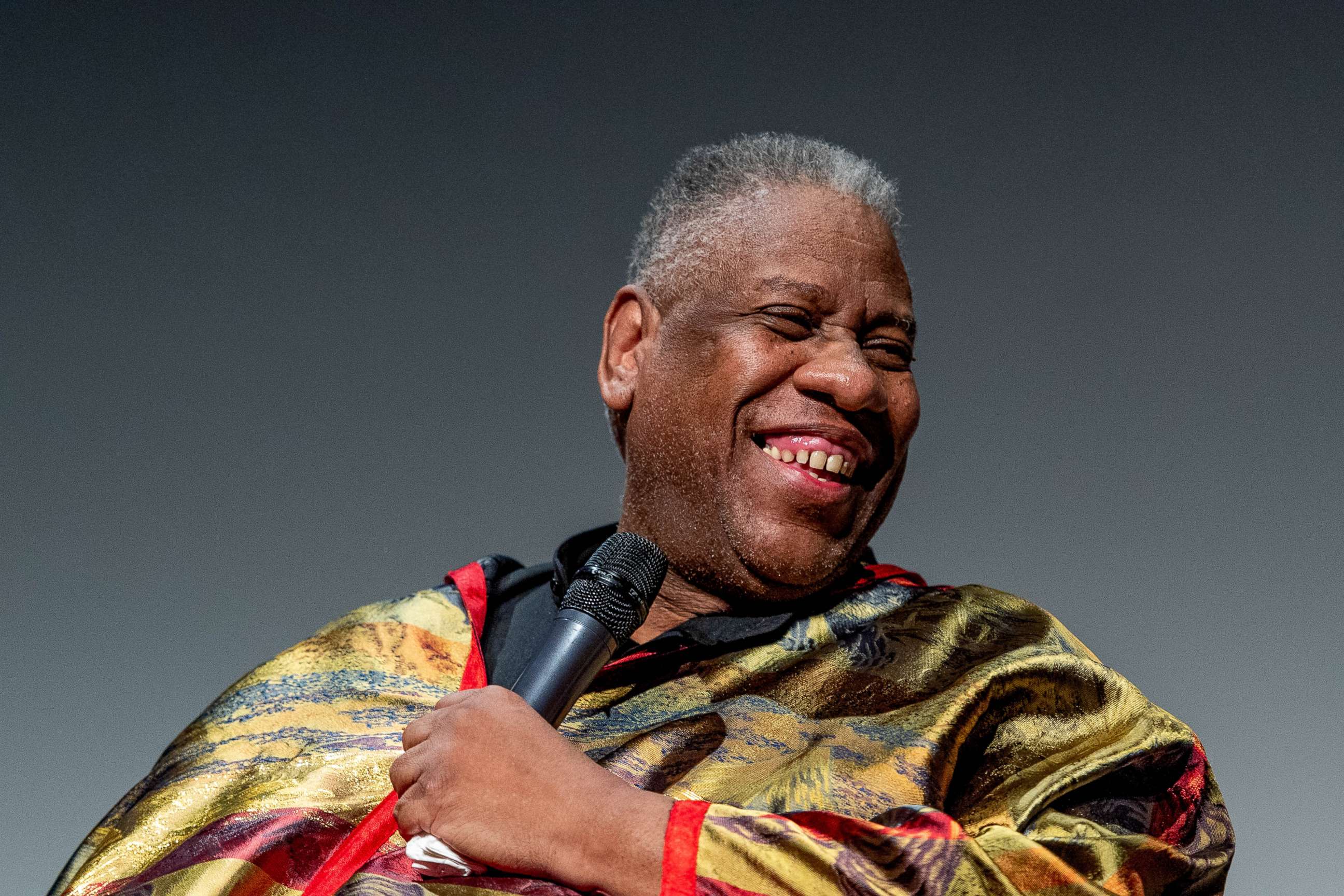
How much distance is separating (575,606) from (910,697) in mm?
565

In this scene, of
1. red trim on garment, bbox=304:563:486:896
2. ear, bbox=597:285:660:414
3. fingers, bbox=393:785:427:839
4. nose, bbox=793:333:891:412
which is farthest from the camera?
ear, bbox=597:285:660:414

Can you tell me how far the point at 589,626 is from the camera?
170cm

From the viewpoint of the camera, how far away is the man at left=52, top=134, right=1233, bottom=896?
1.60 meters

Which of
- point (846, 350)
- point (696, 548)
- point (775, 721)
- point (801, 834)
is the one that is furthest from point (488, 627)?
point (801, 834)

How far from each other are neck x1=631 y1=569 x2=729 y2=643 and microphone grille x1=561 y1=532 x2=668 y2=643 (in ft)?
1.62

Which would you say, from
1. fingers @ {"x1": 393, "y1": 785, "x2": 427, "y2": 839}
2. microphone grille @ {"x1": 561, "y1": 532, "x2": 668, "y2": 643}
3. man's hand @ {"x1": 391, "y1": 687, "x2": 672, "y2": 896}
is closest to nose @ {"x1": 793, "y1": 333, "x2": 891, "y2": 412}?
microphone grille @ {"x1": 561, "y1": 532, "x2": 668, "y2": 643}

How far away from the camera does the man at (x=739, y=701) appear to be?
→ 1597 millimetres

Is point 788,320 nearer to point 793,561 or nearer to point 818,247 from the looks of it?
point 818,247

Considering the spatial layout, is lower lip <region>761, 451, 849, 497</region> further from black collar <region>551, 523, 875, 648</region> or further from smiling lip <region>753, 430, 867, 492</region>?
black collar <region>551, 523, 875, 648</region>

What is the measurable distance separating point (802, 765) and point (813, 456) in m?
0.52

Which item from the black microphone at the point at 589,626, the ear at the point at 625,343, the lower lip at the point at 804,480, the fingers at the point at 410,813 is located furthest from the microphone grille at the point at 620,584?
the ear at the point at 625,343

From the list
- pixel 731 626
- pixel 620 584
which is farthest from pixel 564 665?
pixel 731 626

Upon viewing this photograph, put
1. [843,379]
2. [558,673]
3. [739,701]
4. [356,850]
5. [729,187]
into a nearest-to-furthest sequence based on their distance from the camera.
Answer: [558,673] → [356,850] → [739,701] → [843,379] → [729,187]

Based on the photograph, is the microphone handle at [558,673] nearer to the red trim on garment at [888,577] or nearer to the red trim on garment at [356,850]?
the red trim on garment at [356,850]
